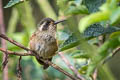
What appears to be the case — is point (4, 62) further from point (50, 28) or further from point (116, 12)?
point (50, 28)

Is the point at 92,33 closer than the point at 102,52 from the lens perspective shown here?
No

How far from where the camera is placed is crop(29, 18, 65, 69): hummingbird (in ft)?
8.01

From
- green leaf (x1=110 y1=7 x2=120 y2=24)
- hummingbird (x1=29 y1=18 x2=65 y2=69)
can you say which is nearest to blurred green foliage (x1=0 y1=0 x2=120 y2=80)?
green leaf (x1=110 y1=7 x2=120 y2=24)

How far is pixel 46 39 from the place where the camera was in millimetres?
2582

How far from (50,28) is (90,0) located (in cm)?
124

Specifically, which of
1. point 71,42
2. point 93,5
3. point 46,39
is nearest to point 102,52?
point 71,42

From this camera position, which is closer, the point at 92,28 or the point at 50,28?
the point at 92,28

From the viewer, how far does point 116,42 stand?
979 mm

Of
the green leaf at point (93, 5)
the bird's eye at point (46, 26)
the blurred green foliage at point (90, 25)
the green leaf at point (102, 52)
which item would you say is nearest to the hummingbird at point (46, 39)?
the bird's eye at point (46, 26)

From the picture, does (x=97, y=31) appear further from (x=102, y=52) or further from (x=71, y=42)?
(x=102, y=52)

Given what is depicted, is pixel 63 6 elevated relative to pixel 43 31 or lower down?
elevated

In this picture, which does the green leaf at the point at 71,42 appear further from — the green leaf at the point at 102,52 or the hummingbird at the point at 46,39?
the hummingbird at the point at 46,39

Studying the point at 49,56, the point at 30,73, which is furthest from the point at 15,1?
the point at 30,73

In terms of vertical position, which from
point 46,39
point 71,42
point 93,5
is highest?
point 93,5
